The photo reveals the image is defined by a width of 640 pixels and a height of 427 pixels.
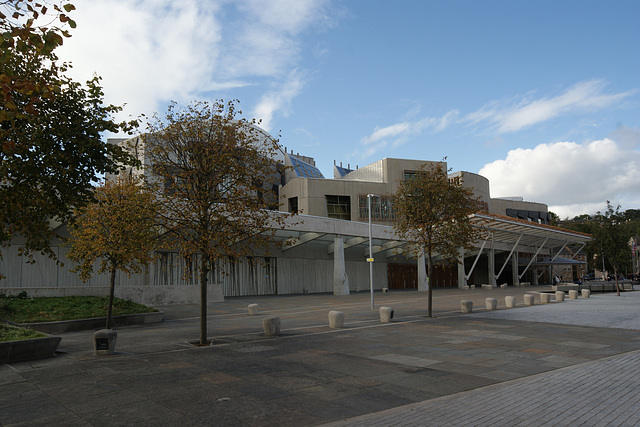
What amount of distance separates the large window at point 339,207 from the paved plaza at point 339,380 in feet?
145

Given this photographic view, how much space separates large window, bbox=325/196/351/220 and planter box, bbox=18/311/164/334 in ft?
133

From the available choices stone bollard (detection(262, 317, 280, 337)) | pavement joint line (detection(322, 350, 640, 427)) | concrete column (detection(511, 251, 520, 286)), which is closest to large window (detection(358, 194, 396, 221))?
concrete column (detection(511, 251, 520, 286))

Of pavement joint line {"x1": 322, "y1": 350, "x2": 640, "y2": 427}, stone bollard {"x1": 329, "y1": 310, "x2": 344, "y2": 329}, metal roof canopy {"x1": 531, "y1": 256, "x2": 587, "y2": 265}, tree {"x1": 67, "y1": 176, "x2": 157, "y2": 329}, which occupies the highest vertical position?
tree {"x1": 67, "y1": 176, "x2": 157, "y2": 329}

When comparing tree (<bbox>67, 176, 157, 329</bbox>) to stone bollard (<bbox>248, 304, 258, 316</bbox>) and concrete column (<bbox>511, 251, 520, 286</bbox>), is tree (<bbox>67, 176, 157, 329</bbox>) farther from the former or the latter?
concrete column (<bbox>511, 251, 520, 286</bbox>)

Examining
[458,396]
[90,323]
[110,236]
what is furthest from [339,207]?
[458,396]

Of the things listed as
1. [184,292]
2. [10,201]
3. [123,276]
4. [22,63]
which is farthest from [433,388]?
[123,276]

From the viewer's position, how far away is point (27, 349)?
1172cm

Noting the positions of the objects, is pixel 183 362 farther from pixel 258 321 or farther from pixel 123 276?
pixel 123 276

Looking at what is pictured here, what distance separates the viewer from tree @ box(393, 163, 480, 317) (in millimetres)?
20750

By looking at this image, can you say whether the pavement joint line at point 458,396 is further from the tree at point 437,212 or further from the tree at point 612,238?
the tree at point 612,238

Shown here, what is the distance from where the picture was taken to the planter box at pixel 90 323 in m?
17.5

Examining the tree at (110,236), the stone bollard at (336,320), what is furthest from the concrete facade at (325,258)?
the stone bollard at (336,320)

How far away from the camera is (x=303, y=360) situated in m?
11.4

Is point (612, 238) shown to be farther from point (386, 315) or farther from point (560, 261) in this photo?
point (386, 315)
